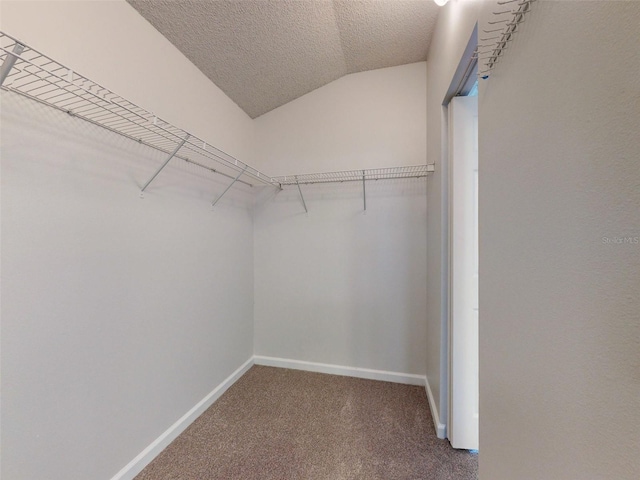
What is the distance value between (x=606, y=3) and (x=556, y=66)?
0.13 m

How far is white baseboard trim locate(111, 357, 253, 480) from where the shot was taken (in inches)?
52.7

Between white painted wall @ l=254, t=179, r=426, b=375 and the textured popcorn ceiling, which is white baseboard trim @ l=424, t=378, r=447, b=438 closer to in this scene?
white painted wall @ l=254, t=179, r=426, b=375

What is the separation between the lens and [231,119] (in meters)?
2.19

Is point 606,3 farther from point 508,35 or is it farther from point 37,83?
point 37,83

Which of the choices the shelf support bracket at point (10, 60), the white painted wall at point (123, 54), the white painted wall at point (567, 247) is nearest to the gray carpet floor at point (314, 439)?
the white painted wall at point (567, 247)

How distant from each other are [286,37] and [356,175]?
3.71 feet

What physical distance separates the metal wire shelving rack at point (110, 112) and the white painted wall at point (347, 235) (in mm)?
99

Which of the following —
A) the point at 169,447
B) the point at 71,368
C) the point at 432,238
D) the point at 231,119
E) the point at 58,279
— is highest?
the point at 231,119

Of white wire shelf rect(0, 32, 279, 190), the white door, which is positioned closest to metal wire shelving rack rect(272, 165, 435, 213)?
the white door

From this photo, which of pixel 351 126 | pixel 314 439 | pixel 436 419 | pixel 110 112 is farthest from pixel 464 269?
pixel 110 112

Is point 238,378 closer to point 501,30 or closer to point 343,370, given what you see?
point 343,370

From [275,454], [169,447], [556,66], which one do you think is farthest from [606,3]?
[169,447]

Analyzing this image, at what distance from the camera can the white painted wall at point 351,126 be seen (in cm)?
217

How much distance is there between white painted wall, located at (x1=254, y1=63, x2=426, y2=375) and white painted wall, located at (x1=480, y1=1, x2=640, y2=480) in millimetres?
1410
